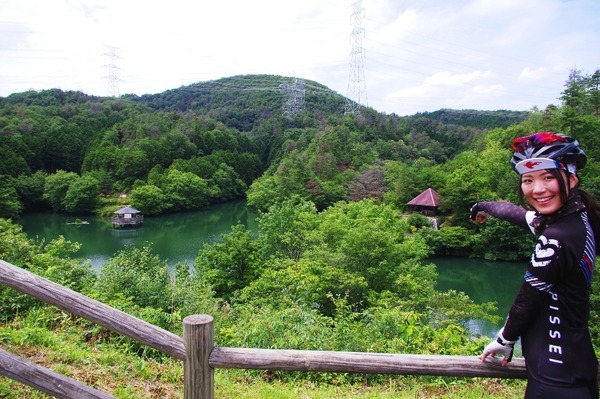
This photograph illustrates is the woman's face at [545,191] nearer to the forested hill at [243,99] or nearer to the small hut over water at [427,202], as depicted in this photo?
the small hut over water at [427,202]

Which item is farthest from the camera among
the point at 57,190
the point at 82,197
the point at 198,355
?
the point at 57,190

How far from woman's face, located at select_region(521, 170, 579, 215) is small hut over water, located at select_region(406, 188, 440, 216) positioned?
23814 millimetres

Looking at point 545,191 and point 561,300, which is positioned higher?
point 545,191

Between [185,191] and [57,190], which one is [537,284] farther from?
[57,190]

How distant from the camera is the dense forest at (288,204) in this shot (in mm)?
5340

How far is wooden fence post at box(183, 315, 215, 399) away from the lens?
1.93m

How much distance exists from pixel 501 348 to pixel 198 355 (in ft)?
4.34

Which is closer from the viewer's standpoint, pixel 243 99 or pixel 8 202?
pixel 8 202

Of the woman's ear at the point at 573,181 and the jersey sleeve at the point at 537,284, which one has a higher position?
the woman's ear at the point at 573,181

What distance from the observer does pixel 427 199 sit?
24859 mm

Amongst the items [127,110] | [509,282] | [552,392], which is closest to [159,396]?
[552,392]

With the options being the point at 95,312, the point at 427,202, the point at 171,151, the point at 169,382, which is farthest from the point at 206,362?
the point at 171,151

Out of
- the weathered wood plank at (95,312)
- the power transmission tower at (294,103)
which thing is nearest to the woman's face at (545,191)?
the weathered wood plank at (95,312)

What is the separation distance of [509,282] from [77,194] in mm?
32250
